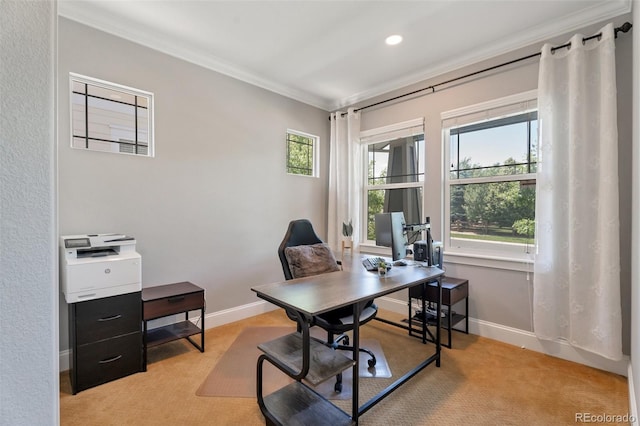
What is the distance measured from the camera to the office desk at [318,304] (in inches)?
63.6

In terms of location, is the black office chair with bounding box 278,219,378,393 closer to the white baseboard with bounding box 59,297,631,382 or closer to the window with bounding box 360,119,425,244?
the white baseboard with bounding box 59,297,631,382

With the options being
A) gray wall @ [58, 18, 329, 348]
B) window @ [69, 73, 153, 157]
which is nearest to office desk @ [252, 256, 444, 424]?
gray wall @ [58, 18, 329, 348]

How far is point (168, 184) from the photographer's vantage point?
2.89m

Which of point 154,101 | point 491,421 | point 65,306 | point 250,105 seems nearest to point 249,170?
point 250,105

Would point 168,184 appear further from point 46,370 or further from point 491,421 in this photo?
point 491,421

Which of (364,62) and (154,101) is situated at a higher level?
(364,62)

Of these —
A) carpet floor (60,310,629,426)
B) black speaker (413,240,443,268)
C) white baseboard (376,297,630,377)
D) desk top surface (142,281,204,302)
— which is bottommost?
carpet floor (60,310,629,426)

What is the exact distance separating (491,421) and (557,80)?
106 inches

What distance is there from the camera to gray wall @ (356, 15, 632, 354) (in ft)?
7.51

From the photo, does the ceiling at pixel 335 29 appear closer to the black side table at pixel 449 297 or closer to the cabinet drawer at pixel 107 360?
the black side table at pixel 449 297

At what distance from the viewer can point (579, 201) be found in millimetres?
2383

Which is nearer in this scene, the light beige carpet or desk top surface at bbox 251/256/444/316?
desk top surface at bbox 251/256/444/316

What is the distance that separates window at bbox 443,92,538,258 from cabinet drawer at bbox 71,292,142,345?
3.09 m

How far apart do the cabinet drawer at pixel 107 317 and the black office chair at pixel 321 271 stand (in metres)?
1.19
